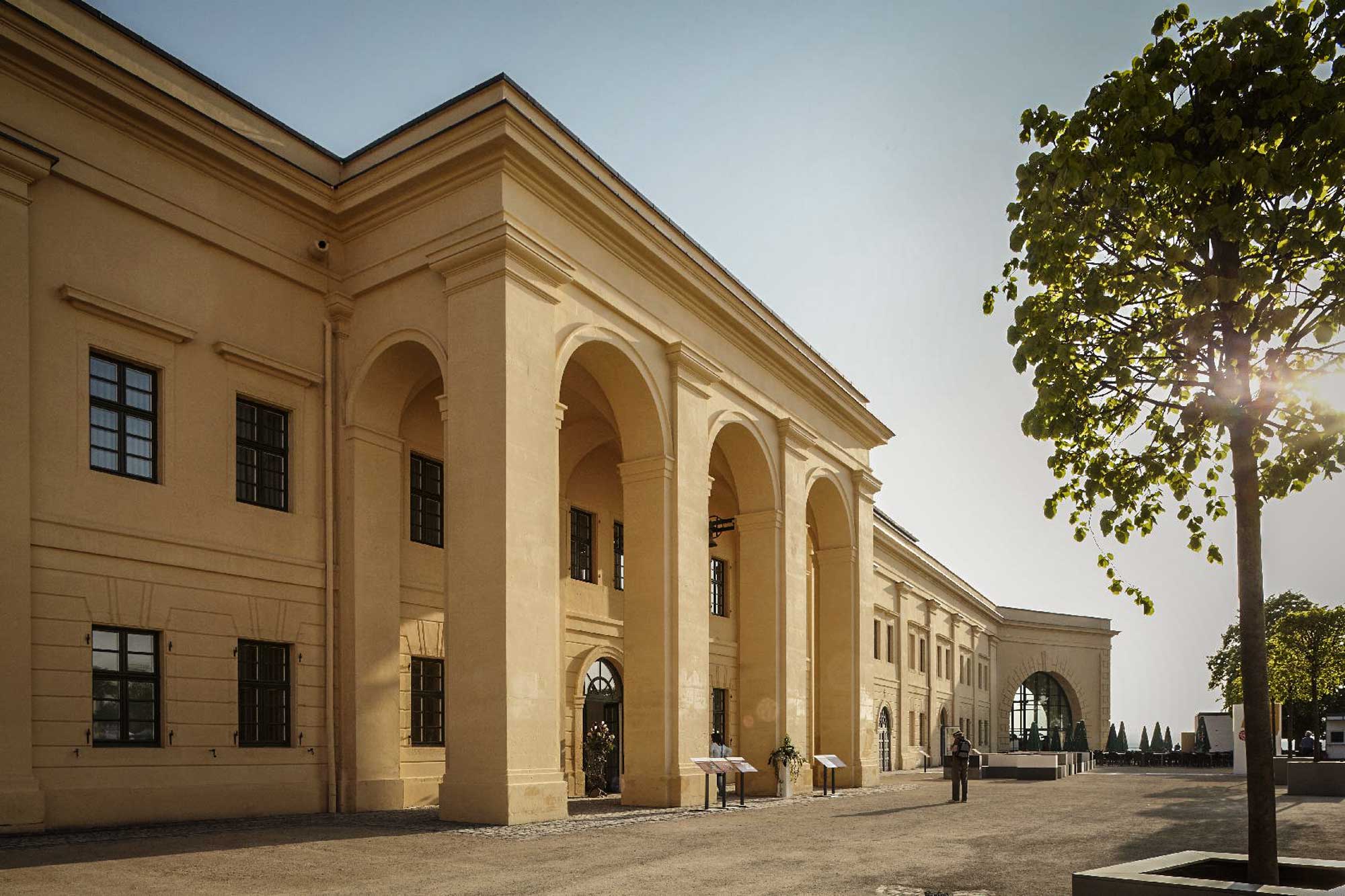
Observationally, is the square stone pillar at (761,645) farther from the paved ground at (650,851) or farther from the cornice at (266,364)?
the cornice at (266,364)

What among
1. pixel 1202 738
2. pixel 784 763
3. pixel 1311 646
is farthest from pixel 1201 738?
pixel 784 763

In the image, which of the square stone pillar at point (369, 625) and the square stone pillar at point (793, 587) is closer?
the square stone pillar at point (369, 625)

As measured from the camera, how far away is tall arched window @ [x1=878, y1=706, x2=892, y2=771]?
4747cm

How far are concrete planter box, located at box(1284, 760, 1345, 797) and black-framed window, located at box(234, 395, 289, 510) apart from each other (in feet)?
68.7

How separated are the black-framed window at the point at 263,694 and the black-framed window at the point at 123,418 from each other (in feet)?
10.5

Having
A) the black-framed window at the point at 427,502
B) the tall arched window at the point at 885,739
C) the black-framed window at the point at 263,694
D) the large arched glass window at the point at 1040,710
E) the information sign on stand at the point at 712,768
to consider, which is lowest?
the large arched glass window at the point at 1040,710

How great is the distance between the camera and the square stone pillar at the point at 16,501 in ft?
44.2

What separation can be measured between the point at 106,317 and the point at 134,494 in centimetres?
252

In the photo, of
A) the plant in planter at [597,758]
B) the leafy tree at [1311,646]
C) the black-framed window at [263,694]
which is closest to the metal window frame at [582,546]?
the plant in planter at [597,758]

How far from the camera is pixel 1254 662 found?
7.62 m

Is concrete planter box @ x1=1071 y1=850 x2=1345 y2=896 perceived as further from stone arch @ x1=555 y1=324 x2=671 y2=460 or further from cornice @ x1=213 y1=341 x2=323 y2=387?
cornice @ x1=213 y1=341 x2=323 y2=387

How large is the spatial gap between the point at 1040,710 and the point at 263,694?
228 feet

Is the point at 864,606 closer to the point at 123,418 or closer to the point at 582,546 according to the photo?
the point at 582,546

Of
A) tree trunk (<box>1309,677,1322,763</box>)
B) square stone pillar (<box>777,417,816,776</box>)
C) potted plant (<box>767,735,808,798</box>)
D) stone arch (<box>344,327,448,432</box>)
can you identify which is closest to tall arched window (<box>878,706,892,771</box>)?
tree trunk (<box>1309,677,1322,763</box>)
